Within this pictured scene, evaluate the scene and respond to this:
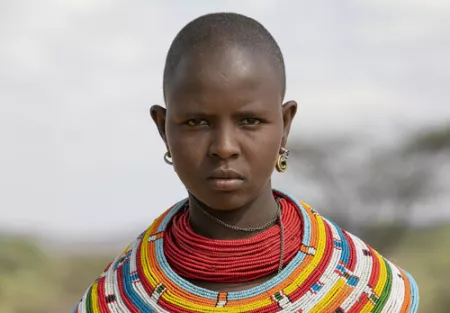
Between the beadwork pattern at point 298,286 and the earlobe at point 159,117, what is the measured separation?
409 millimetres

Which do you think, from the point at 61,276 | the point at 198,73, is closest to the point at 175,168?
the point at 198,73

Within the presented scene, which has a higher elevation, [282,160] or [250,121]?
[250,121]

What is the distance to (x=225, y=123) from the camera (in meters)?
2.09

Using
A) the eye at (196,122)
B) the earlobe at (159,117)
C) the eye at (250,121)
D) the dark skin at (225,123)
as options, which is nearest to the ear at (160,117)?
the earlobe at (159,117)

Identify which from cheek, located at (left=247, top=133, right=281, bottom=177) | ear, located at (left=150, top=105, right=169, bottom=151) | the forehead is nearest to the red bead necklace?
cheek, located at (left=247, top=133, right=281, bottom=177)

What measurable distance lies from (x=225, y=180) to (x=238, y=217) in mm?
219

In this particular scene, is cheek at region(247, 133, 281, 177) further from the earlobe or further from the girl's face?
the earlobe

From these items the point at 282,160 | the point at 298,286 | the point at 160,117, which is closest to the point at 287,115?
the point at 282,160

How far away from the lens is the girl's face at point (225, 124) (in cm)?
208

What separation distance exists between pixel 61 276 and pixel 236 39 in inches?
304

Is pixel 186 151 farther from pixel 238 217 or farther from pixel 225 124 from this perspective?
pixel 238 217

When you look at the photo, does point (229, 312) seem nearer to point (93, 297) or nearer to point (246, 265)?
point (246, 265)

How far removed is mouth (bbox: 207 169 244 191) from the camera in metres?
2.11

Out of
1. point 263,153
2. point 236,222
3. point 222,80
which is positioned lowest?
point 236,222
